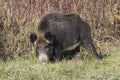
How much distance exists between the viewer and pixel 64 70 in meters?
7.82

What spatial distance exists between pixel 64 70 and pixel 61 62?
0.93m

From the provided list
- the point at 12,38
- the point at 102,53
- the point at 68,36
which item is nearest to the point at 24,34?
the point at 12,38

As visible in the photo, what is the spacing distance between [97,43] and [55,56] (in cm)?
162

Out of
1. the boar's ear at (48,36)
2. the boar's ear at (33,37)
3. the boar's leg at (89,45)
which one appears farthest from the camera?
the boar's leg at (89,45)

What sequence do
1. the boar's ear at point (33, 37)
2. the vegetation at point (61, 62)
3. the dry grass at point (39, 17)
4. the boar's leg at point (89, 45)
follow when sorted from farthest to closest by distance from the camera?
1. the dry grass at point (39, 17)
2. the boar's leg at point (89, 45)
3. the boar's ear at point (33, 37)
4. the vegetation at point (61, 62)

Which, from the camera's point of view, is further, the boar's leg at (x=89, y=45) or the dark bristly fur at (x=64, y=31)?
the boar's leg at (x=89, y=45)

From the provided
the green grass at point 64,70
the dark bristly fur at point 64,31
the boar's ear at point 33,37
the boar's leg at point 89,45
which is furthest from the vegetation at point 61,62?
the boar's ear at point 33,37

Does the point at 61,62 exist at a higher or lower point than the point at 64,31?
lower

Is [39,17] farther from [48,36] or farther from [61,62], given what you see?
[61,62]

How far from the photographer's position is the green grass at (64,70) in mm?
7473

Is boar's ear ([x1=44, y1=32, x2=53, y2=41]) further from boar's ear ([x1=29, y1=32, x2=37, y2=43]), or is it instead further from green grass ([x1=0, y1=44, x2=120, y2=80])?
green grass ([x1=0, y1=44, x2=120, y2=80])

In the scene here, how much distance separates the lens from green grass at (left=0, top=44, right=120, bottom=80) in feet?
24.5

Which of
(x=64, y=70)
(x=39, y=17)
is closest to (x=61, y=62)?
(x=64, y=70)

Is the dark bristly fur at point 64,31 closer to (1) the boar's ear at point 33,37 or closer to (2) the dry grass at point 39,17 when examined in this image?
(1) the boar's ear at point 33,37
